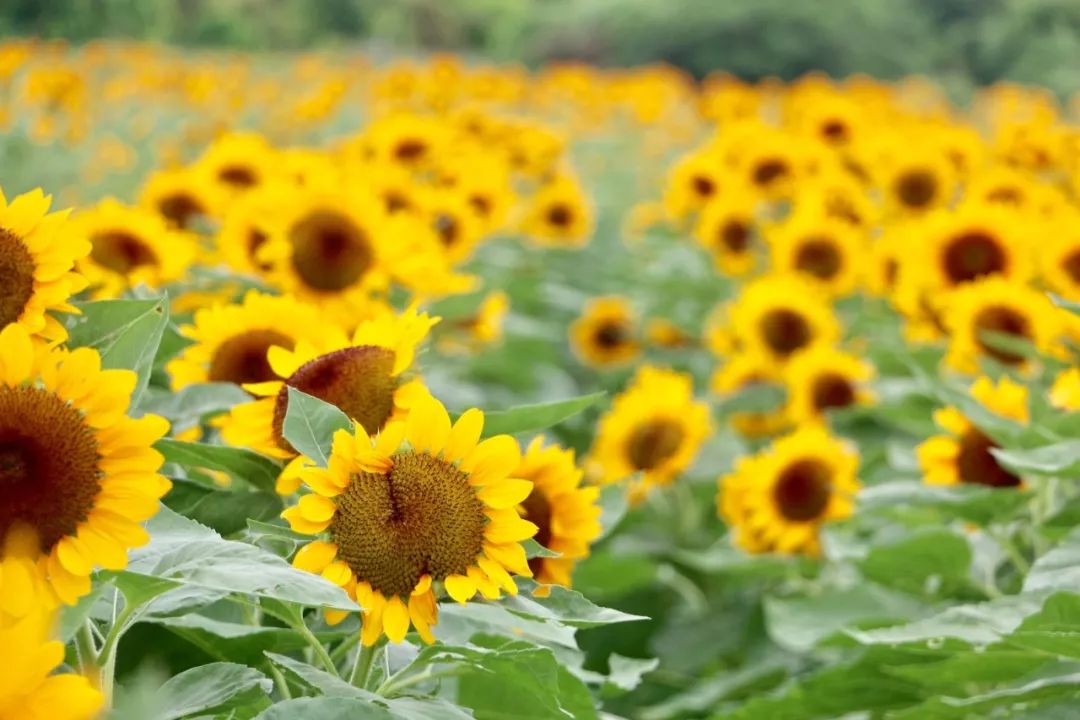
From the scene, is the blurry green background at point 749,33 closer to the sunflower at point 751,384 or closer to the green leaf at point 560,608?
the sunflower at point 751,384

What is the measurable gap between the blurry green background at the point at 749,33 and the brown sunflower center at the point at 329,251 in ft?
42.0

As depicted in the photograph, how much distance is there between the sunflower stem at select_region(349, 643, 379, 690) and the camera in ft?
4.33

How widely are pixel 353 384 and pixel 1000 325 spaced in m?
1.79

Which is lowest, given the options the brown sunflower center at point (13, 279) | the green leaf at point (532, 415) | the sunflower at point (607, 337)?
the sunflower at point (607, 337)

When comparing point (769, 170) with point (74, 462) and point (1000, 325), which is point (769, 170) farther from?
point (74, 462)

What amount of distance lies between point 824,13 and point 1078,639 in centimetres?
1669

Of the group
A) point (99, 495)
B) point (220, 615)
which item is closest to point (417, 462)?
point (99, 495)

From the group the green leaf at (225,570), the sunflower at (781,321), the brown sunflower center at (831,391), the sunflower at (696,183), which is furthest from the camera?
the sunflower at (696,183)

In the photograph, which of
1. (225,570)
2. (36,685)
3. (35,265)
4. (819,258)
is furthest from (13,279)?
(819,258)

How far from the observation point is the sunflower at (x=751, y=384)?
3.81 metres

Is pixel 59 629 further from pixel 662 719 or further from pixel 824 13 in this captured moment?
pixel 824 13

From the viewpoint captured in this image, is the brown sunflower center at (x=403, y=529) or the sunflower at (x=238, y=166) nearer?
the brown sunflower center at (x=403, y=529)

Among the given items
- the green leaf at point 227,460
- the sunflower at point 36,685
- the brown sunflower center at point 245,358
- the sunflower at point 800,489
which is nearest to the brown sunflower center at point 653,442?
the sunflower at point 800,489

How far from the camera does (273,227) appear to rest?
8.67 feet
